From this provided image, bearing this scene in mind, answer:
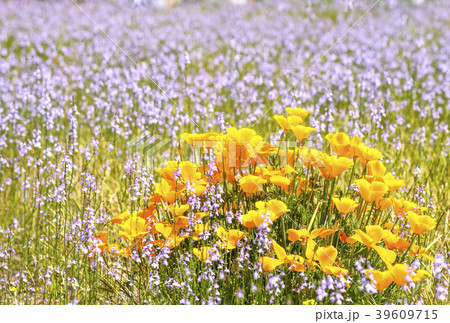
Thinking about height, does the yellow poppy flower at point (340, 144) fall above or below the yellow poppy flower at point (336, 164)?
above

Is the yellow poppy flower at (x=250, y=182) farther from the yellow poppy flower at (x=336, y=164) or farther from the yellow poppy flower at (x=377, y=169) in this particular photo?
the yellow poppy flower at (x=377, y=169)

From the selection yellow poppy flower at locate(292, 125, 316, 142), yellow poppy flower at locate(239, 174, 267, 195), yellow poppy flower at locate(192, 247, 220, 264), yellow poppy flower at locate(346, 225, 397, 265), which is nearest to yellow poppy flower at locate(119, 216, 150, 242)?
yellow poppy flower at locate(192, 247, 220, 264)

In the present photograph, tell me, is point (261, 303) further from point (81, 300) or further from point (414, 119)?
point (414, 119)

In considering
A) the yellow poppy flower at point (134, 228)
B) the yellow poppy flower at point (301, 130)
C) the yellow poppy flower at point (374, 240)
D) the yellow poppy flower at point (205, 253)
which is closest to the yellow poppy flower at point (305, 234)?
the yellow poppy flower at point (374, 240)

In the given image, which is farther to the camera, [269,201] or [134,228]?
[134,228]

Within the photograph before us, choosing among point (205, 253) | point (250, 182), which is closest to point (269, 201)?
point (250, 182)

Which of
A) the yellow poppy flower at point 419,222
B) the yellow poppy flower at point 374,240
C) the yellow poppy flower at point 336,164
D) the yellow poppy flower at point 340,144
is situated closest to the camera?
the yellow poppy flower at point 374,240

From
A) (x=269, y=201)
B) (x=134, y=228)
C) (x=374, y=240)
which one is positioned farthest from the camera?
(x=134, y=228)

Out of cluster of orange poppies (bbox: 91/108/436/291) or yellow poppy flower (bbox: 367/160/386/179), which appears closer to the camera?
cluster of orange poppies (bbox: 91/108/436/291)

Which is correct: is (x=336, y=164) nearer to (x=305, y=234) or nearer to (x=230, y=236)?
(x=305, y=234)

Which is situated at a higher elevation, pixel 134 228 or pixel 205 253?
pixel 134 228

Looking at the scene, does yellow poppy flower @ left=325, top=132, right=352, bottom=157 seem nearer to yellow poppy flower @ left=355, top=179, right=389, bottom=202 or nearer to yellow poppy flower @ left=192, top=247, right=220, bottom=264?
yellow poppy flower @ left=355, top=179, right=389, bottom=202

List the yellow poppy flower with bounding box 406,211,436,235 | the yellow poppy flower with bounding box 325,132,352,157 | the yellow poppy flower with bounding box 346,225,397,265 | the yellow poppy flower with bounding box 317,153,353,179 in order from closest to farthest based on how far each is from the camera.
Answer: the yellow poppy flower with bounding box 346,225,397,265 < the yellow poppy flower with bounding box 406,211,436,235 < the yellow poppy flower with bounding box 317,153,353,179 < the yellow poppy flower with bounding box 325,132,352,157

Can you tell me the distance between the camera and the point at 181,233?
2326 mm
